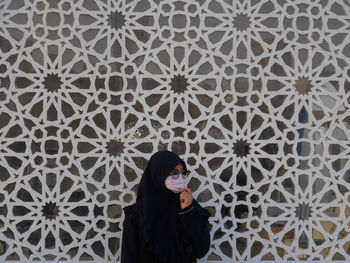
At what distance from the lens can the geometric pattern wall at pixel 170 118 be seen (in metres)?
2.19

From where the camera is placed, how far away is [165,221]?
1815mm

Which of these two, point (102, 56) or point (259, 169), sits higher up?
point (102, 56)

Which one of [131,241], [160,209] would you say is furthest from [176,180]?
[131,241]

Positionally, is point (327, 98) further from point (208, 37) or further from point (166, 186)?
point (166, 186)

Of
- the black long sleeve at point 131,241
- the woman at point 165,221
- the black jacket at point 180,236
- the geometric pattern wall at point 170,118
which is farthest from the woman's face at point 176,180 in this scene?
the geometric pattern wall at point 170,118

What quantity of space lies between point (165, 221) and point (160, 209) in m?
0.07

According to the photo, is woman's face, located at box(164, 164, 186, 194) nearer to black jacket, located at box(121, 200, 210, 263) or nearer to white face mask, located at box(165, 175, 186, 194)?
white face mask, located at box(165, 175, 186, 194)

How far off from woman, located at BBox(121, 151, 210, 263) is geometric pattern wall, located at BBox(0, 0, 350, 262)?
0.39 meters

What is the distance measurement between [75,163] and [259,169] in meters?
1.25

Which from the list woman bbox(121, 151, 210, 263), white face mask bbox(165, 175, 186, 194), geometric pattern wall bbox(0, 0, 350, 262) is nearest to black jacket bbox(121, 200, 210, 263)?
woman bbox(121, 151, 210, 263)

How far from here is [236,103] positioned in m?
2.23

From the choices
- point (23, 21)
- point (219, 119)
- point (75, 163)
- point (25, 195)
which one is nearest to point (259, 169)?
point (219, 119)

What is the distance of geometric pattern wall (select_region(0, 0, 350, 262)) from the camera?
219cm

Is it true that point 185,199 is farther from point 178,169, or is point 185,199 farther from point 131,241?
point 131,241
